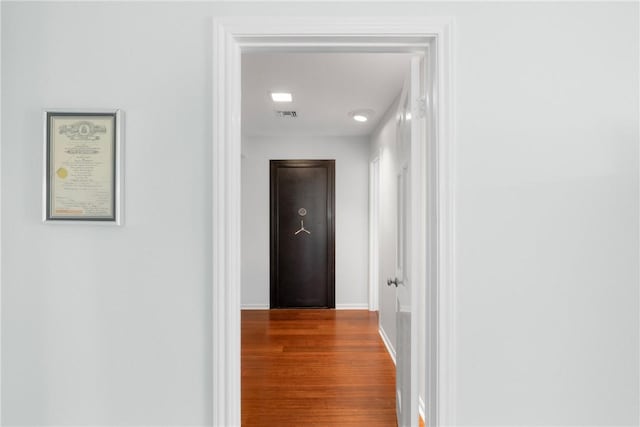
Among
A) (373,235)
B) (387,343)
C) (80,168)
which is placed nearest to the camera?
(80,168)

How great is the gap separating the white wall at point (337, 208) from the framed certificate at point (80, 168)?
160 inches

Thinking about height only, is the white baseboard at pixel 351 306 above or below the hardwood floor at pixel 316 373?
above

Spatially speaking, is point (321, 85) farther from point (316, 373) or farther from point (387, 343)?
point (387, 343)

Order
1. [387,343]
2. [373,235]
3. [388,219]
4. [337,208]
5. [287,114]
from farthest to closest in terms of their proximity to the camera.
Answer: [337,208], [373,235], [287,114], [388,219], [387,343]

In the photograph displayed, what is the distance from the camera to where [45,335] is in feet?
4.58

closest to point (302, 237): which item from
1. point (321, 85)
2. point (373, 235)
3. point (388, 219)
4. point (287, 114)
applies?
point (373, 235)

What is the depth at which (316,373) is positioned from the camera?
10.7 feet

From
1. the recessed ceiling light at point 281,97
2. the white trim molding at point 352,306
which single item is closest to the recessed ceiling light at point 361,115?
the recessed ceiling light at point 281,97

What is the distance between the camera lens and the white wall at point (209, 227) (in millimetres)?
1363

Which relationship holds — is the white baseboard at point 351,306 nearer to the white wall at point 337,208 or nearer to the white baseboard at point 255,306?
the white wall at point 337,208

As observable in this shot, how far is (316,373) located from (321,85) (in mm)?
2354

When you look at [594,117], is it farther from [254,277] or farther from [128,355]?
[254,277]

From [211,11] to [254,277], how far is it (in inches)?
177

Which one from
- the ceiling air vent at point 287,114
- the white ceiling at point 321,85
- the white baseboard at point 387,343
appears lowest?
the white baseboard at point 387,343
